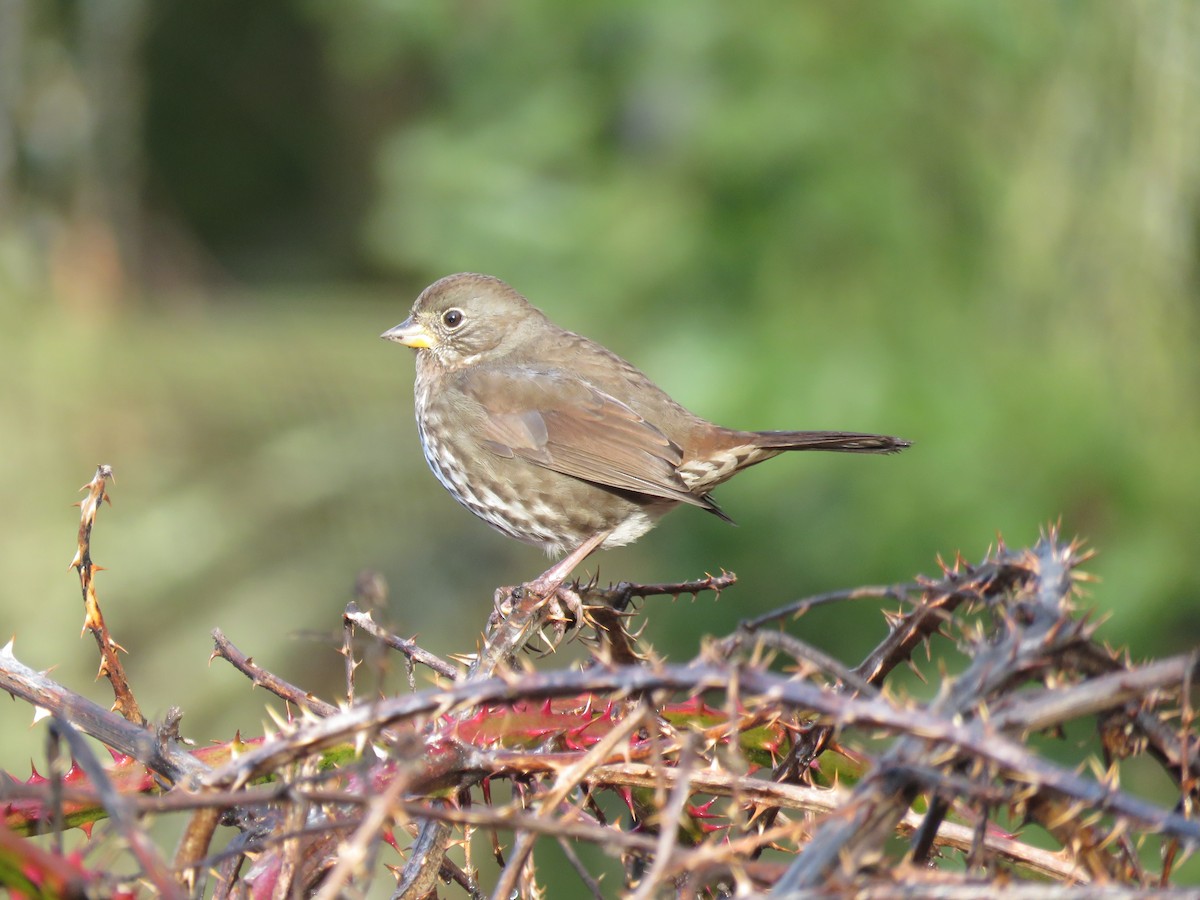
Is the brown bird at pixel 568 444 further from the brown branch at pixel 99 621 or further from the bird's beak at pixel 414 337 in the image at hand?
the brown branch at pixel 99 621

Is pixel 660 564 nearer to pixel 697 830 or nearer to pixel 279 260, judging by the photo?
pixel 697 830

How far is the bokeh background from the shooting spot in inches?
227

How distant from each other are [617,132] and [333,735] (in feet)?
21.5

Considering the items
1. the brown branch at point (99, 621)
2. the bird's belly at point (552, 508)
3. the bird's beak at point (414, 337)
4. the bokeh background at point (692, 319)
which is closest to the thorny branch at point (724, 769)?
the brown branch at point (99, 621)

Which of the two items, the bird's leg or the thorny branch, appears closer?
the thorny branch

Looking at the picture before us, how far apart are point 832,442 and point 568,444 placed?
0.83 meters

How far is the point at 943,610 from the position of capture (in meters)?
1.40

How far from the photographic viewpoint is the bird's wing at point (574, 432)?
12.8 ft

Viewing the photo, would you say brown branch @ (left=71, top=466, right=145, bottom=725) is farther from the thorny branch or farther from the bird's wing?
the bird's wing

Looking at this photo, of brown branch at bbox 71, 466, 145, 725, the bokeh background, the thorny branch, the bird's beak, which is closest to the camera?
the thorny branch

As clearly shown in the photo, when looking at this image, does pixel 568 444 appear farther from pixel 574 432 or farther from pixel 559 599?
pixel 559 599

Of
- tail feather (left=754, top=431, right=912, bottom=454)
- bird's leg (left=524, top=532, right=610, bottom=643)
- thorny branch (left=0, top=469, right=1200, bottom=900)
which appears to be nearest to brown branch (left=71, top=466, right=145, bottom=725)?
thorny branch (left=0, top=469, right=1200, bottom=900)

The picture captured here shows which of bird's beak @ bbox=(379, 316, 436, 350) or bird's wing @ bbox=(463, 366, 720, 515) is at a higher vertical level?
bird's beak @ bbox=(379, 316, 436, 350)

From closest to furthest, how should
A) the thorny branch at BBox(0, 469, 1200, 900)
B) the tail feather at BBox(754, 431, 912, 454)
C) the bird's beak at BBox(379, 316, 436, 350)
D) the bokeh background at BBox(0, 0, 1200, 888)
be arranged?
1. the thorny branch at BBox(0, 469, 1200, 900)
2. the tail feather at BBox(754, 431, 912, 454)
3. the bird's beak at BBox(379, 316, 436, 350)
4. the bokeh background at BBox(0, 0, 1200, 888)
